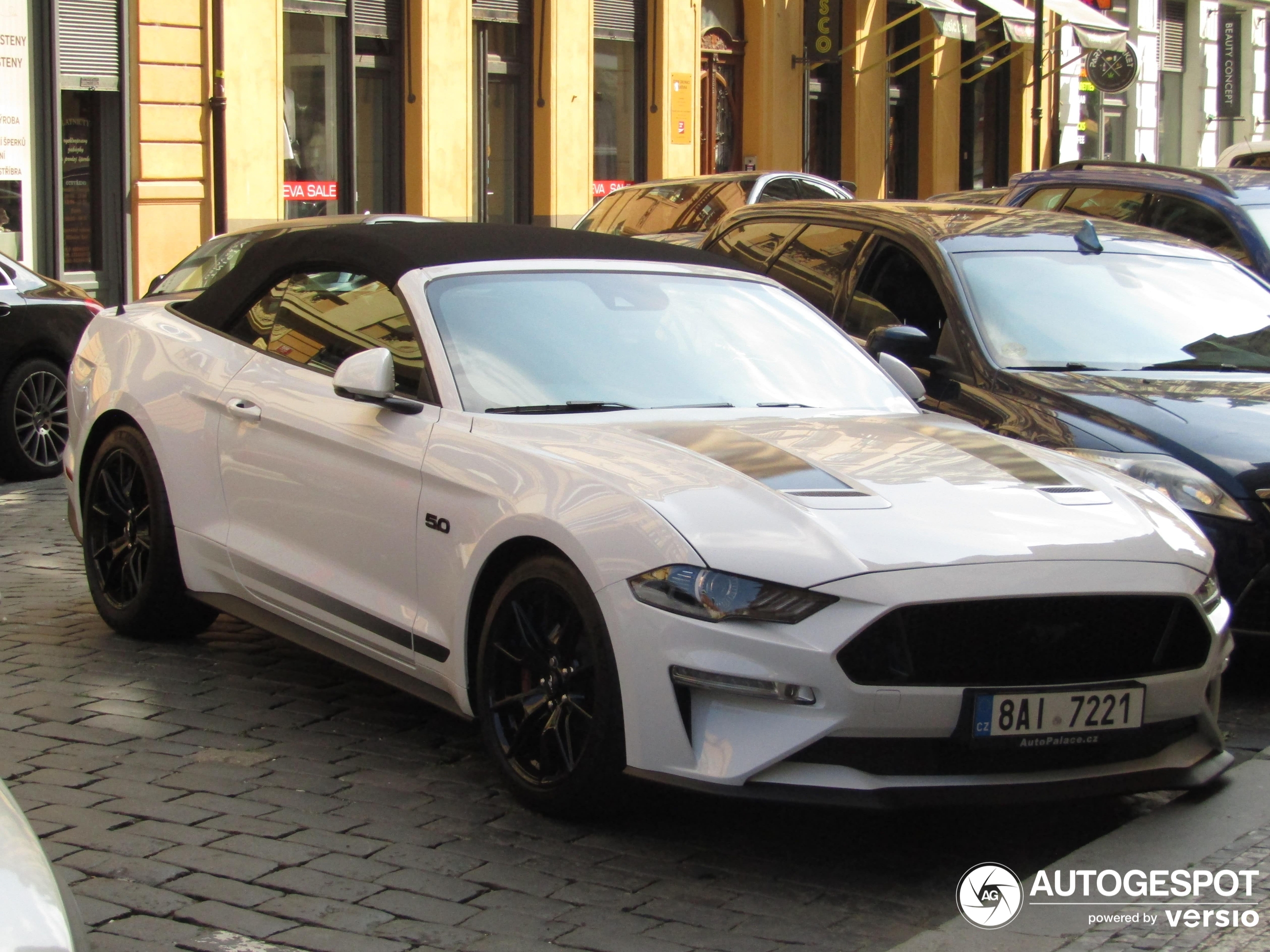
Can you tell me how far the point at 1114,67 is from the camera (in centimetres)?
3089

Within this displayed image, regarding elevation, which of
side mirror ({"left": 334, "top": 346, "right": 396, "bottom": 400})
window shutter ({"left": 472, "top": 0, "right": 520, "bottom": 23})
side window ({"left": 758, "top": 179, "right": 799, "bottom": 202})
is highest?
window shutter ({"left": 472, "top": 0, "right": 520, "bottom": 23})

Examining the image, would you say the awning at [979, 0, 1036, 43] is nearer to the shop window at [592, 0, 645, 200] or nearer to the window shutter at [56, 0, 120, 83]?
the shop window at [592, 0, 645, 200]

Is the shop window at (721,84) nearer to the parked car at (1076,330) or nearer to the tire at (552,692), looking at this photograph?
the parked car at (1076,330)

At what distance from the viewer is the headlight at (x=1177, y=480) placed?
615cm

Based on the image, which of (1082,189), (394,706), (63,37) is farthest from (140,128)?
(394,706)

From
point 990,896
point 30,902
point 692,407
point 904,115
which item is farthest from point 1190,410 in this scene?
point 904,115

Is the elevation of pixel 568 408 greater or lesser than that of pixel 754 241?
lesser

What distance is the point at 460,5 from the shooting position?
22.5 meters

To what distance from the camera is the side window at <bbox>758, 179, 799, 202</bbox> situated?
61.4 ft

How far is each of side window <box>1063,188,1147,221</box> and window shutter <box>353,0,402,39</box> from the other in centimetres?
1230

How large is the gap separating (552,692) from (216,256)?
940cm

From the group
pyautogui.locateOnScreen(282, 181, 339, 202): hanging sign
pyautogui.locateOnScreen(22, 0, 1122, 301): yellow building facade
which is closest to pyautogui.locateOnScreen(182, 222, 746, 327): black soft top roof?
pyautogui.locateOnScreen(22, 0, 1122, 301): yellow building facade

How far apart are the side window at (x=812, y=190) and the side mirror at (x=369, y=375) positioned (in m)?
14.5

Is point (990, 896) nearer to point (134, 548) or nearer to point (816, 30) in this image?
point (134, 548)
